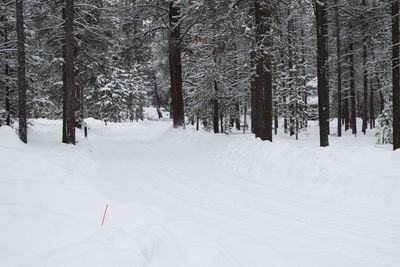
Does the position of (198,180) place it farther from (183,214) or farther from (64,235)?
(64,235)

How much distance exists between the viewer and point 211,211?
6.84 m

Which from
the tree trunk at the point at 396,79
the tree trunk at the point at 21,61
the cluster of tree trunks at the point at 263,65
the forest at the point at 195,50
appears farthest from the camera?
the tree trunk at the point at 396,79

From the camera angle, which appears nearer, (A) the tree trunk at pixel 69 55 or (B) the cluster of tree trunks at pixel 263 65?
(B) the cluster of tree trunks at pixel 263 65

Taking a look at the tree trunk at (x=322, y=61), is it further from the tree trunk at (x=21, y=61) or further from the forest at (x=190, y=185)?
the tree trunk at (x=21, y=61)

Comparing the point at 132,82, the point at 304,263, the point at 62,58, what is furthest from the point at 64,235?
the point at 132,82

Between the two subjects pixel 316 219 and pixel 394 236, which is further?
pixel 316 219

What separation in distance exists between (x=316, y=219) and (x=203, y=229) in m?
2.30

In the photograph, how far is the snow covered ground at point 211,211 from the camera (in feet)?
14.9

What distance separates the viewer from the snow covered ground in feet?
14.9

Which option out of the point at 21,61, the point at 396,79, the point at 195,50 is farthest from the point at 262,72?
the point at 21,61

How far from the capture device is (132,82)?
2146 inches

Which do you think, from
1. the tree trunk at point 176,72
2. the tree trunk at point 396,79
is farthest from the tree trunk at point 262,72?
the tree trunk at point 176,72

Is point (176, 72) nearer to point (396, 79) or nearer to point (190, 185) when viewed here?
point (396, 79)

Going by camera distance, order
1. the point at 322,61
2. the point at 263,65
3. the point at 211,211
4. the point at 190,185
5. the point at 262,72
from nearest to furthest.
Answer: the point at 211,211
the point at 190,185
the point at 322,61
the point at 263,65
the point at 262,72
